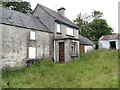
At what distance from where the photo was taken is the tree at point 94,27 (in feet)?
119

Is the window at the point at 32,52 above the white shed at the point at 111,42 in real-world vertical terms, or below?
below

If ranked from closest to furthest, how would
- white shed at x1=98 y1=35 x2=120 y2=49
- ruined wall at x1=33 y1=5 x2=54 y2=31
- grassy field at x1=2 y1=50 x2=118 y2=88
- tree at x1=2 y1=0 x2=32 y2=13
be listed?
grassy field at x1=2 y1=50 x2=118 y2=88 < ruined wall at x1=33 y1=5 x2=54 y2=31 < white shed at x1=98 y1=35 x2=120 y2=49 < tree at x1=2 y1=0 x2=32 y2=13

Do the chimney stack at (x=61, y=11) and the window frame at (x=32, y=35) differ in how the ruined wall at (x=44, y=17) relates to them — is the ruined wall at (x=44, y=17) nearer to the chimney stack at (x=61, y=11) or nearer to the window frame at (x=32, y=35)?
the window frame at (x=32, y=35)

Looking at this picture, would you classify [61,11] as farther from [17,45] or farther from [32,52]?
[17,45]

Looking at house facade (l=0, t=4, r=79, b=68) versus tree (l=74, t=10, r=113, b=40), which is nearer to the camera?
house facade (l=0, t=4, r=79, b=68)

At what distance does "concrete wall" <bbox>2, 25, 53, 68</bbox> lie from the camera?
970 cm

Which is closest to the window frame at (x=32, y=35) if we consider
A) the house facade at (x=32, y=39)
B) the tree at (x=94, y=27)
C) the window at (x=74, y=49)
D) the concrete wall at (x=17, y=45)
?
the house facade at (x=32, y=39)

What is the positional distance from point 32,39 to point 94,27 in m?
29.9

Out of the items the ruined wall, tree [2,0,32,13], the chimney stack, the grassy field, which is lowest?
the grassy field

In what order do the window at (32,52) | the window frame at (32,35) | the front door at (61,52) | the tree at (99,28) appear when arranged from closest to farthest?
the window at (32,52), the window frame at (32,35), the front door at (61,52), the tree at (99,28)

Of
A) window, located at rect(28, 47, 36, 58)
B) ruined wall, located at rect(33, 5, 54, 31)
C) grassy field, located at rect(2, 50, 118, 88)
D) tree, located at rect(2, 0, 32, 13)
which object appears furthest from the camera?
tree, located at rect(2, 0, 32, 13)

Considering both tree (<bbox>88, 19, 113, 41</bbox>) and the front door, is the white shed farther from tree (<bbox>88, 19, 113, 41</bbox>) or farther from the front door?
the front door

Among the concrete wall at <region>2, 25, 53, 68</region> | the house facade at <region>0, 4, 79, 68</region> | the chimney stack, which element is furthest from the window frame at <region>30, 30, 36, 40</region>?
the chimney stack

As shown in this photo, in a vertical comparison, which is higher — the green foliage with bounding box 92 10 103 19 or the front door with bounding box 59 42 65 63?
the green foliage with bounding box 92 10 103 19
